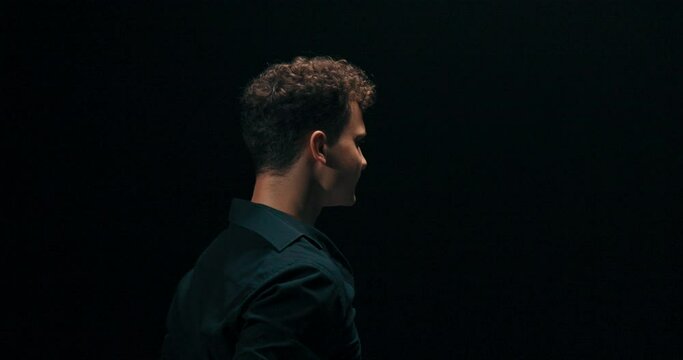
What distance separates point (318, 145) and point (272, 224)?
6.2 inches

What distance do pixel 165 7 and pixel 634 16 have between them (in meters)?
1.24

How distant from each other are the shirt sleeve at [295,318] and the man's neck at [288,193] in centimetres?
17

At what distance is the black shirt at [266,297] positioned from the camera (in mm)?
923

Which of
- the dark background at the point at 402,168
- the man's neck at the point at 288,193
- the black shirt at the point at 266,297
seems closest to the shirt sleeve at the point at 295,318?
the black shirt at the point at 266,297

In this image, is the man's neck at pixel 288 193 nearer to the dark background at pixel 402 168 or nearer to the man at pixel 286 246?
the man at pixel 286 246

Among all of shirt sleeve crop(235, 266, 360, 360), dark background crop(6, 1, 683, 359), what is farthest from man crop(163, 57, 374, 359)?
dark background crop(6, 1, 683, 359)

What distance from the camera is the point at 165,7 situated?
1.94m

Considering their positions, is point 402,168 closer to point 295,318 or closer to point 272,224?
point 272,224

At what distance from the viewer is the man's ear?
3.71 feet

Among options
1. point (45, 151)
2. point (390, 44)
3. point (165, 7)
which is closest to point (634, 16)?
point (390, 44)

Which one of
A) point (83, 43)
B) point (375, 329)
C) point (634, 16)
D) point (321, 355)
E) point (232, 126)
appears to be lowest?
point (375, 329)

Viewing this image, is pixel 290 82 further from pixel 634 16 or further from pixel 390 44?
pixel 634 16

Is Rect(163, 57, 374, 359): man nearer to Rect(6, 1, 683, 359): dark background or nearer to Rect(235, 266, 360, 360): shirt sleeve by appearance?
Rect(235, 266, 360, 360): shirt sleeve

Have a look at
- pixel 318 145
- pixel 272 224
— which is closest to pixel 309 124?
pixel 318 145
